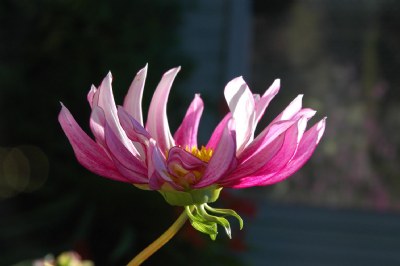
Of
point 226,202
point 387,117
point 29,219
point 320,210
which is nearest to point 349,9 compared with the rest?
point 387,117

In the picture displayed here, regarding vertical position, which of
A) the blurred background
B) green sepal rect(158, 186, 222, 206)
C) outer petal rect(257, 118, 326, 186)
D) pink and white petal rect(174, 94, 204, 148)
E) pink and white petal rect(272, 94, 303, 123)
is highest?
pink and white petal rect(272, 94, 303, 123)

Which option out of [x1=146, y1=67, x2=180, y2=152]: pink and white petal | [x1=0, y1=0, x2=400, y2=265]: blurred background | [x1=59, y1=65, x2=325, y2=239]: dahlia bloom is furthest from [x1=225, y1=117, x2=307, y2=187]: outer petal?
[x1=0, y1=0, x2=400, y2=265]: blurred background

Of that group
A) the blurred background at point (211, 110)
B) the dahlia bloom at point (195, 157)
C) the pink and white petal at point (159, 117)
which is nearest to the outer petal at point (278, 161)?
the dahlia bloom at point (195, 157)

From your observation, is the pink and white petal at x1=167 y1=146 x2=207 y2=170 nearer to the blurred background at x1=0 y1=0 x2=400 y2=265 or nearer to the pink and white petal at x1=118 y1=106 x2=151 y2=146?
the pink and white petal at x1=118 y1=106 x2=151 y2=146

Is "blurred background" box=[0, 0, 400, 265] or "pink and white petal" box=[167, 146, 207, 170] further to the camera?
"blurred background" box=[0, 0, 400, 265]

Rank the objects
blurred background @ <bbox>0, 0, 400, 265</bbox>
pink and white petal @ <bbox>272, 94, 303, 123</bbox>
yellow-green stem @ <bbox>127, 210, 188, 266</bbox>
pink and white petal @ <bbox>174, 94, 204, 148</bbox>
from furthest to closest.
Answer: blurred background @ <bbox>0, 0, 400, 265</bbox> < pink and white petal @ <bbox>174, 94, 204, 148</bbox> < pink and white petal @ <bbox>272, 94, 303, 123</bbox> < yellow-green stem @ <bbox>127, 210, 188, 266</bbox>

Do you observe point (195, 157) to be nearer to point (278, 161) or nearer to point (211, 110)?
point (278, 161)

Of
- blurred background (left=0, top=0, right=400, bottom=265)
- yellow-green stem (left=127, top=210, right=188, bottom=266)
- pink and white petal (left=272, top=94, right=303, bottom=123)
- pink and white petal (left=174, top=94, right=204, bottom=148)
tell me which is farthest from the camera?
blurred background (left=0, top=0, right=400, bottom=265)

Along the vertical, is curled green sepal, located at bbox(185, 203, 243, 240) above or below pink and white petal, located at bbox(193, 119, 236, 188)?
below
